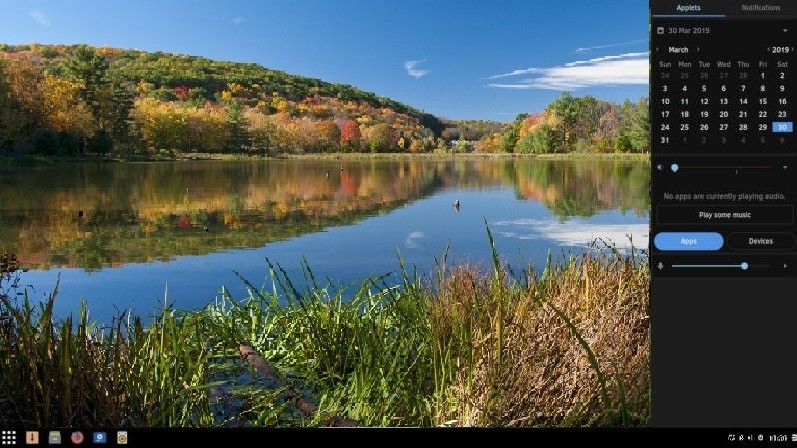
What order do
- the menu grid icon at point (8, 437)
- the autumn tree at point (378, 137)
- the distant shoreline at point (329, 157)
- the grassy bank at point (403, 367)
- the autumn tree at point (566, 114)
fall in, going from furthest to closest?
the autumn tree at point (378, 137) < the distant shoreline at point (329, 157) < the autumn tree at point (566, 114) < the grassy bank at point (403, 367) < the menu grid icon at point (8, 437)

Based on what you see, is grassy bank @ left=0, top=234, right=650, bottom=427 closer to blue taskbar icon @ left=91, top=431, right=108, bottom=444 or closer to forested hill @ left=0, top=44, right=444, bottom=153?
blue taskbar icon @ left=91, top=431, right=108, bottom=444

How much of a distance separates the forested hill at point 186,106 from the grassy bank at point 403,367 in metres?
1.03

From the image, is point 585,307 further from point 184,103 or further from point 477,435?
point 184,103

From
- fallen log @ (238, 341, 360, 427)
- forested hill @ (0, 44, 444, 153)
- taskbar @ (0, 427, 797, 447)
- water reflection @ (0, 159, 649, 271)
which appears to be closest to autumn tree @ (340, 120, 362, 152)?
forested hill @ (0, 44, 444, 153)

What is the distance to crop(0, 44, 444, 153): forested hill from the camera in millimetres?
3520

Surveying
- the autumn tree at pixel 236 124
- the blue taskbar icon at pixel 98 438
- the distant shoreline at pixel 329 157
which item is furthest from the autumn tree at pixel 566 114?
the blue taskbar icon at pixel 98 438

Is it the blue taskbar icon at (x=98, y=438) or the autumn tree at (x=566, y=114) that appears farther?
the autumn tree at (x=566, y=114)

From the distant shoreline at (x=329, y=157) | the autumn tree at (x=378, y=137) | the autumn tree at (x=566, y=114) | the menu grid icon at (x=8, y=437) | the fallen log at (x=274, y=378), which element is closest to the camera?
the menu grid icon at (x=8, y=437)

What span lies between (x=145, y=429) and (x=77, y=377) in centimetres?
70

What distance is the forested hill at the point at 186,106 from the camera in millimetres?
3520

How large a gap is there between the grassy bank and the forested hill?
40.7 inches

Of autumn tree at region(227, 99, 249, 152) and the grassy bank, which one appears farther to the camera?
autumn tree at region(227, 99, 249, 152)

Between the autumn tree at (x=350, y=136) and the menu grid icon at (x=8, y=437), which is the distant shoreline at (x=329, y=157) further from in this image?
the menu grid icon at (x=8, y=437)

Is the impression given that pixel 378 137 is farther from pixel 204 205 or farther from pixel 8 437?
pixel 204 205
